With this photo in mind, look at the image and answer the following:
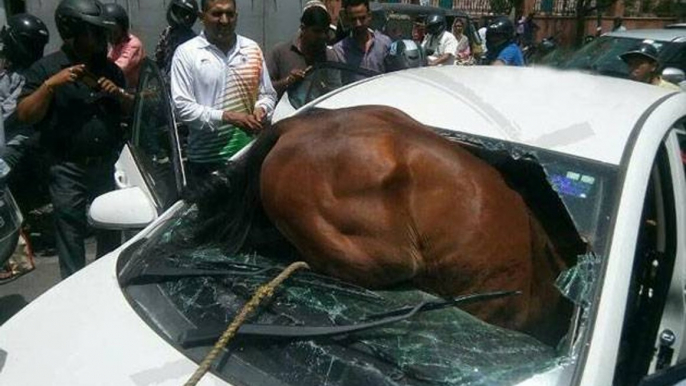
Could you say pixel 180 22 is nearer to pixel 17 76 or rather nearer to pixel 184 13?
pixel 184 13

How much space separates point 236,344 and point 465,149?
3.02ft

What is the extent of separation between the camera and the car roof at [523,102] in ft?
6.59

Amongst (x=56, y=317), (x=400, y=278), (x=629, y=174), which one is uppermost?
→ (x=629, y=174)

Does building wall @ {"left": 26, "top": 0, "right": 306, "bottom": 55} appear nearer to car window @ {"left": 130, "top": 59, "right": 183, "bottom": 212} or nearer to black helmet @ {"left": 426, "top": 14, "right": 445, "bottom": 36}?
black helmet @ {"left": 426, "top": 14, "right": 445, "bottom": 36}

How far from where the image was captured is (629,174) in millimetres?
1841

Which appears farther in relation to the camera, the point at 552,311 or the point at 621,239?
the point at 552,311

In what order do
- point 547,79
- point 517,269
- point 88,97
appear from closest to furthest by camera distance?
point 517,269 → point 547,79 → point 88,97

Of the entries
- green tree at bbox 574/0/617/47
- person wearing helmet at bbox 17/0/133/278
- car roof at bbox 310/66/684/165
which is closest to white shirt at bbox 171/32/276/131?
person wearing helmet at bbox 17/0/133/278

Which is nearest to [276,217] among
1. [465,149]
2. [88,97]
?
[465,149]

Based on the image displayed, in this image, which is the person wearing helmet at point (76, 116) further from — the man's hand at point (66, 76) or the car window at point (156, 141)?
the car window at point (156, 141)

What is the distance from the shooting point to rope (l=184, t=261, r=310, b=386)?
1.65 m

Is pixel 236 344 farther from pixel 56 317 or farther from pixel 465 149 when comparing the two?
pixel 465 149

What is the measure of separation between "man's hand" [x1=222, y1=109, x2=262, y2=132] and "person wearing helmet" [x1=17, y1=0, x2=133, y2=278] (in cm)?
52

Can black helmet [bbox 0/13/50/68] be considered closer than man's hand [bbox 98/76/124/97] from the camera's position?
No
